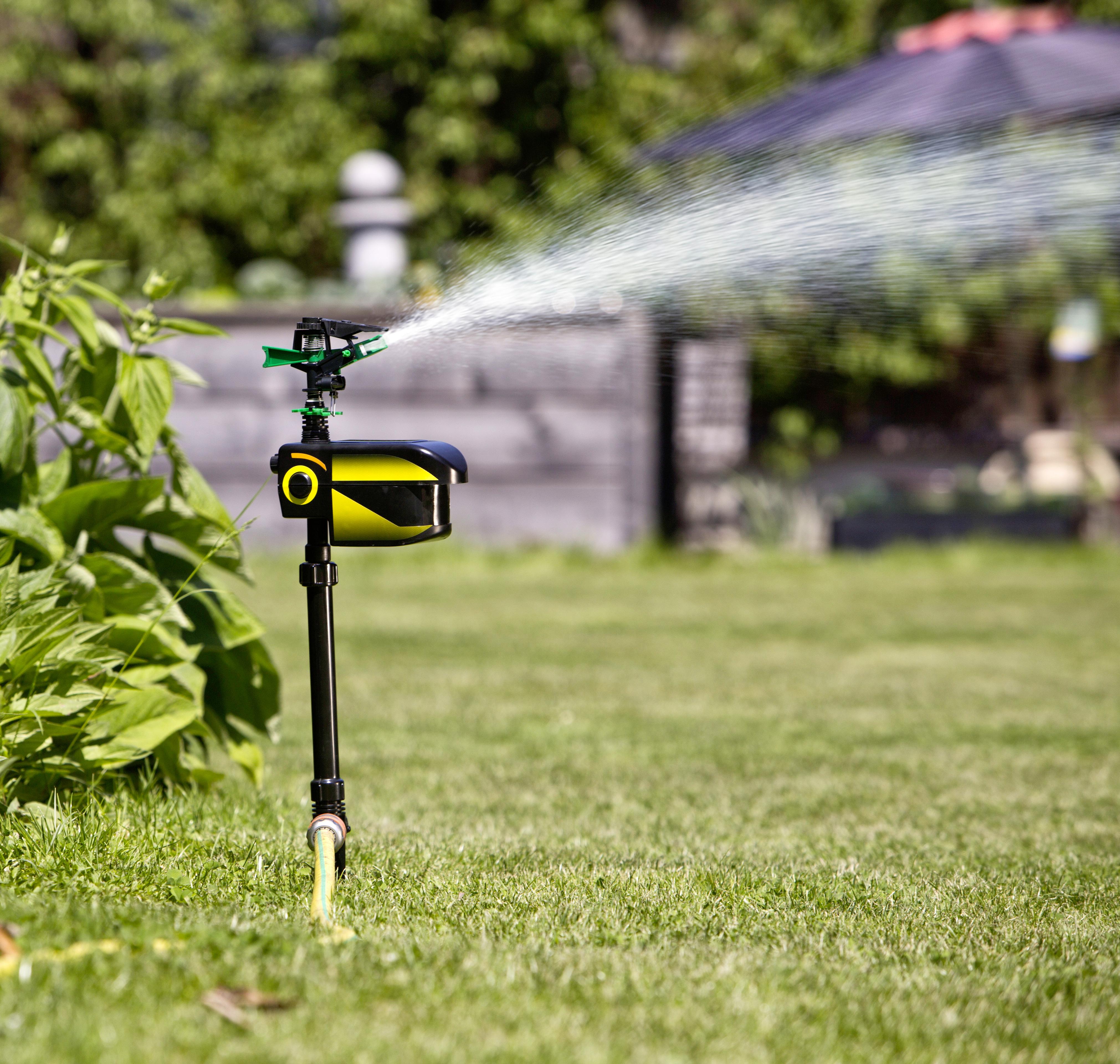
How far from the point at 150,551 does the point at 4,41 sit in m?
9.97

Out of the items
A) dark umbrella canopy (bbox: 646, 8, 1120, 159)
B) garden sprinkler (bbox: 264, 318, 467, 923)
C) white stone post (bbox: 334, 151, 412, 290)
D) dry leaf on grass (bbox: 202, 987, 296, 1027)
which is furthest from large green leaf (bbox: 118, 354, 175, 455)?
white stone post (bbox: 334, 151, 412, 290)

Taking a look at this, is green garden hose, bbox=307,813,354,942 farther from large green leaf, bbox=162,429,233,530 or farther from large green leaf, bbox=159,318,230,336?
large green leaf, bbox=159,318,230,336

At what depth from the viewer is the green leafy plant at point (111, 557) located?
2475 millimetres

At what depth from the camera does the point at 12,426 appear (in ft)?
8.32

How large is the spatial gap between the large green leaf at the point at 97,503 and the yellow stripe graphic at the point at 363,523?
23.7 inches

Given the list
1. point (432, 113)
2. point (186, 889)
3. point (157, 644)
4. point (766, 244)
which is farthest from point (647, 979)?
point (432, 113)

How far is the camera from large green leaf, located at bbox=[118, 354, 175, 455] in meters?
2.58

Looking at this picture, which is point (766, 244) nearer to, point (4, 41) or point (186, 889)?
point (186, 889)

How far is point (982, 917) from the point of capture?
233cm

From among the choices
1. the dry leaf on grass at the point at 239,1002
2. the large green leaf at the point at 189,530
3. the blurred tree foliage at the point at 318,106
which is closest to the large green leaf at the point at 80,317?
the large green leaf at the point at 189,530

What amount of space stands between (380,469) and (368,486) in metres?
0.03

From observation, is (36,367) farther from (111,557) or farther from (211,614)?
(211,614)

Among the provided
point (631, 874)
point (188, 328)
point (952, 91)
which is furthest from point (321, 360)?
point (952, 91)

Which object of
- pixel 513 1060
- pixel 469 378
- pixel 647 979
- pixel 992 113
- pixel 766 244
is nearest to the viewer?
pixel 513 1060
